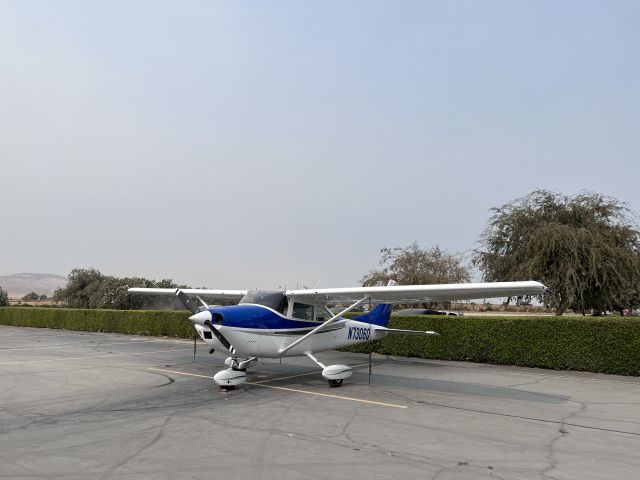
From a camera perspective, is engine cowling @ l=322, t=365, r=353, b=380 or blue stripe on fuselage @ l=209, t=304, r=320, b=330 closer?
blue stripe on fuselage @ l=209, t=304, r=320, b=330

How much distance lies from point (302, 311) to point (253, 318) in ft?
5.25

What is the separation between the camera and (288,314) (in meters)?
11.9

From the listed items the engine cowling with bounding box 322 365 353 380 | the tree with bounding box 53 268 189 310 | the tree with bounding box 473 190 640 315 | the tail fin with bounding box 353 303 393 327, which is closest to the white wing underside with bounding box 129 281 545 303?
the engine cowling with bounding box 322 365 353 380

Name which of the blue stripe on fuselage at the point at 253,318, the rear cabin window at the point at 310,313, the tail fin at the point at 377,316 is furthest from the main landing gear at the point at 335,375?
the tail fin at the point at 377,316

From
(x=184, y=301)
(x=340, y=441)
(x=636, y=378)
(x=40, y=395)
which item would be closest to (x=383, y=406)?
(x=340, y=441)

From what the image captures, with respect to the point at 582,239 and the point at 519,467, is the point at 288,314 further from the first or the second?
the point at 582,239

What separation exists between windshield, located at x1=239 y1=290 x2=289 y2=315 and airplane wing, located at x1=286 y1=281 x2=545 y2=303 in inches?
10.0

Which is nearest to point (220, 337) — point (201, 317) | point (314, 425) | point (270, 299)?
point (201, 317)

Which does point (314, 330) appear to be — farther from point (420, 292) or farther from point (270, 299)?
point (420, 292)

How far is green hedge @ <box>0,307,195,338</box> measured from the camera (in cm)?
2616

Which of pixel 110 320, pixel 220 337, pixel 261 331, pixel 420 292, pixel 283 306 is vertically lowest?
pixel 110 320

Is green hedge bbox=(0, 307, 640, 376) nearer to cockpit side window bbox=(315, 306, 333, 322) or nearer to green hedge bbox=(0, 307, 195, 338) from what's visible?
cockpit side window bbox=(315, 306, 333, 322)

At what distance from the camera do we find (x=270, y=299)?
1177 centimetres

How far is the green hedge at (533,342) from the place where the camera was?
13.8 m
